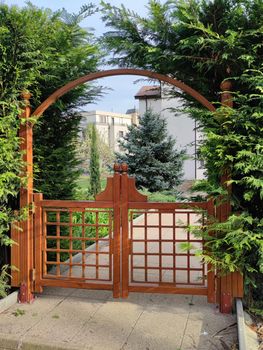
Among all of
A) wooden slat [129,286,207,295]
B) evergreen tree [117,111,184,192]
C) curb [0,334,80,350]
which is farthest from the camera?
evergreen tree [117,111,184,192]

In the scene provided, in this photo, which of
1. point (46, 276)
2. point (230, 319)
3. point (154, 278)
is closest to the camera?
point (230, 319)

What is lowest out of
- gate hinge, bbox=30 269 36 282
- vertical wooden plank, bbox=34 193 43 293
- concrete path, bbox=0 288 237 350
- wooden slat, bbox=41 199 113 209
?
concrete path, bbox=0 288 237 350

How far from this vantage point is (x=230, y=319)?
3332 mm

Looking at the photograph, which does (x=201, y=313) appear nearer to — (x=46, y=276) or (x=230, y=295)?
(x=230, y=295)

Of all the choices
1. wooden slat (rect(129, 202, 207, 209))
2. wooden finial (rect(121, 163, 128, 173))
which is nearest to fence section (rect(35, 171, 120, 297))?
wooden finial (rect(121, 163, 128, 173))

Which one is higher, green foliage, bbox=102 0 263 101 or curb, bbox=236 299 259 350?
green foliage, bbox=102 0 263 101

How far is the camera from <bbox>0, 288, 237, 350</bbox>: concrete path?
9.58 ft

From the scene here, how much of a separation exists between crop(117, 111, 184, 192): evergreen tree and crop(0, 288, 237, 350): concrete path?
8364 mm

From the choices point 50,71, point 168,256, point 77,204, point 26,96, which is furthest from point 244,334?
point 50,71

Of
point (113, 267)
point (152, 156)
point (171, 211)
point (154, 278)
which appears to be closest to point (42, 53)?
point (171, 211)

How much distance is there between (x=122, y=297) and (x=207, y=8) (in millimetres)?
3067

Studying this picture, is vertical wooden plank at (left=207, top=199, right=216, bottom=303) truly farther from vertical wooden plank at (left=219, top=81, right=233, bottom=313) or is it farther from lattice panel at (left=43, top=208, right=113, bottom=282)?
lattice panel at (left=43, top=208, right=113, bottom=282)

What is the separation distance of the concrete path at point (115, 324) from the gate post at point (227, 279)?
0.14 meters

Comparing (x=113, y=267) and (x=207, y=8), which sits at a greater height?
(x=207, y=8)
